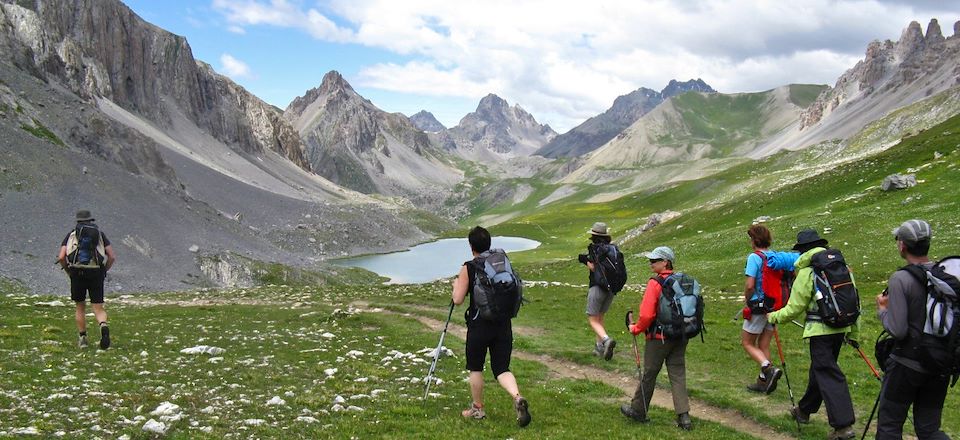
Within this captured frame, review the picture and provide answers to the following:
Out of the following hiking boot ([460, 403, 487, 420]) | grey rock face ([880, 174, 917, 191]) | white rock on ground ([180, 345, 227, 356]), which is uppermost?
grey rock face ([880, 174, 917, 191])

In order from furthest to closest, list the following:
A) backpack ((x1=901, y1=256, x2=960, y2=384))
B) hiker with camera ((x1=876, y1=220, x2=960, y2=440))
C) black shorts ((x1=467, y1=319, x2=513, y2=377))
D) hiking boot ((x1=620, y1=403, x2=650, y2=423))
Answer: hiking boot ((x1=620, y1=403, x2=650, y2=423))
black shorts ((x1=467, y1=319, x2=513, y2=377))
hiker with camera ((x1=876, y1=220, x2=960, y2=440))
backpack ((x1=901, y1=256, x2=960, y2=384))

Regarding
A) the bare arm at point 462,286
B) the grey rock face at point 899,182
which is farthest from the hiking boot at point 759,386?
the grey rock face at point 899,182

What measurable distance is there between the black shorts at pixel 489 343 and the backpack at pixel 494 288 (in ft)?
1.15

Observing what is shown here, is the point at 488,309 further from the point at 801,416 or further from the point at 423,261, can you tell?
the point at 423,261

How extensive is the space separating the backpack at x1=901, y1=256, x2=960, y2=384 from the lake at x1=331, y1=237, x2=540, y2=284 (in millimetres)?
75711

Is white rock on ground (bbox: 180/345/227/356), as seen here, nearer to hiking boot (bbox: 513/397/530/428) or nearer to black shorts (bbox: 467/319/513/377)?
black shorts (bbox: 467/319/513/377)

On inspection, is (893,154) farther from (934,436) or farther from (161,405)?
(161,405)

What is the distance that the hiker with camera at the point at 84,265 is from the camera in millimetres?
19375

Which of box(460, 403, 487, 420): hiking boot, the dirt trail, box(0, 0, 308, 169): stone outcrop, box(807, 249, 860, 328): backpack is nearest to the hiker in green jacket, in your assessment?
box(807, 249, 860, 328): backpack

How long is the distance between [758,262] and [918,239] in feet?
19.0

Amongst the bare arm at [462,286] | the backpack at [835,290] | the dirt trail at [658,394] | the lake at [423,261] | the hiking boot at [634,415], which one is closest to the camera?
the backpack at [835,290]

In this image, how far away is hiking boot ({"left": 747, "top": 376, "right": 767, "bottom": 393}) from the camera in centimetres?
1588

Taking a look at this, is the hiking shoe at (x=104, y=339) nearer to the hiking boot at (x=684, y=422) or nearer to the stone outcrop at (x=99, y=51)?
the hiking boot at (x=684, y=422)

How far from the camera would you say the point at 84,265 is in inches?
768
